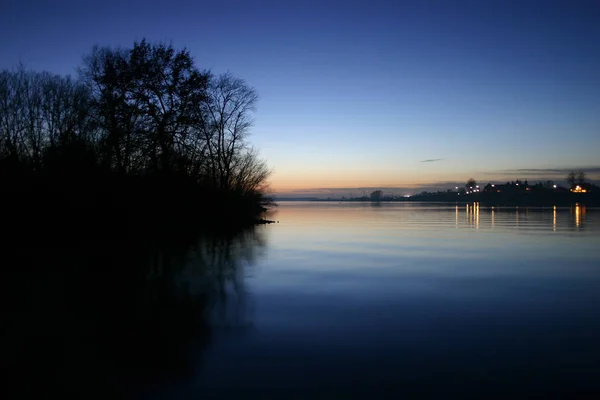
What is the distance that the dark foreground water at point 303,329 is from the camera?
5465 mm

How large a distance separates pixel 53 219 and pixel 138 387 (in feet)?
65.9

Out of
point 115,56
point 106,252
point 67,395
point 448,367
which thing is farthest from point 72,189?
point 448,367

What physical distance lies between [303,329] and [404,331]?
1803 millimetres

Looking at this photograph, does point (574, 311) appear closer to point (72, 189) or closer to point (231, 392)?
point (231, 392)

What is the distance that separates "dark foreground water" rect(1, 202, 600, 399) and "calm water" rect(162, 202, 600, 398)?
0.10 feet

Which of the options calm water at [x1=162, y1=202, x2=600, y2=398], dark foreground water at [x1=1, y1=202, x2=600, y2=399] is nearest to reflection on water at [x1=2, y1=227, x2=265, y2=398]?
dark foreground water at [x1=1, y1=202, x2=600, y2=399]

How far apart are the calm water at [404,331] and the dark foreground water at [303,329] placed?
3cm

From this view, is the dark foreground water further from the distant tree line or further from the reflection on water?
the distant tree line

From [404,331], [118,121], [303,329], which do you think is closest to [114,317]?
[303,329]

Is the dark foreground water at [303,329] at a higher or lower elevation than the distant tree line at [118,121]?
lower

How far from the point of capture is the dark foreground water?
215 inches

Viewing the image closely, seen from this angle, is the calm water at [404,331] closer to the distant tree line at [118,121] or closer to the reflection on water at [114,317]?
the reflection on water at [114,317]

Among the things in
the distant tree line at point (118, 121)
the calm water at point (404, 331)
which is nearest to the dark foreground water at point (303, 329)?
the calm water at point (404, 331)

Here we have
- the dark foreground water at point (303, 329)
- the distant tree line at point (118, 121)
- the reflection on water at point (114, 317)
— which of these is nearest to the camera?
the dark foreground water at point (303, 329)
